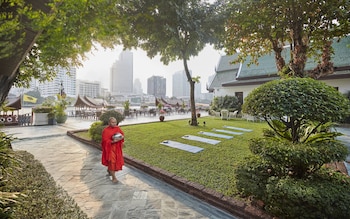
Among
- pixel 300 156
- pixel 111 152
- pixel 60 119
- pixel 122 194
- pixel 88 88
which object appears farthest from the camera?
pixel 88 88

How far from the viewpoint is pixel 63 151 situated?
6.95 m

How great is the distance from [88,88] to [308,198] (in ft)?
270

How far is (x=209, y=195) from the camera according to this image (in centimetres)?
348

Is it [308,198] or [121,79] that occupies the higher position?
[121,79]

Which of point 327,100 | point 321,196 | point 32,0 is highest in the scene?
point 32,0

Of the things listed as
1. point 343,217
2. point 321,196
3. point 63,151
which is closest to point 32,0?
point 321,196

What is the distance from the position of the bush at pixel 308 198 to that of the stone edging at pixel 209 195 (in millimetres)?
301

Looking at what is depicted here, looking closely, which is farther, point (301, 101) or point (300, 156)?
point (301, 101)

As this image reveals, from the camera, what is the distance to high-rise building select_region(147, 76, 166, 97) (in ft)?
294

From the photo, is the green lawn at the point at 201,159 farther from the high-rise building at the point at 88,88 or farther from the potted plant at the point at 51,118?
the high-rise building at the point at 88,88

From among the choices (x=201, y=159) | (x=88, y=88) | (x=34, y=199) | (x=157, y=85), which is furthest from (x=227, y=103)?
(x=157, y=85)

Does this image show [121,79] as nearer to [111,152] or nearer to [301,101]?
[111,152]

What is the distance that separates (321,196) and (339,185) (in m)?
0.56

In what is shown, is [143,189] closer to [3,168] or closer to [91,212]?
[91,212]
